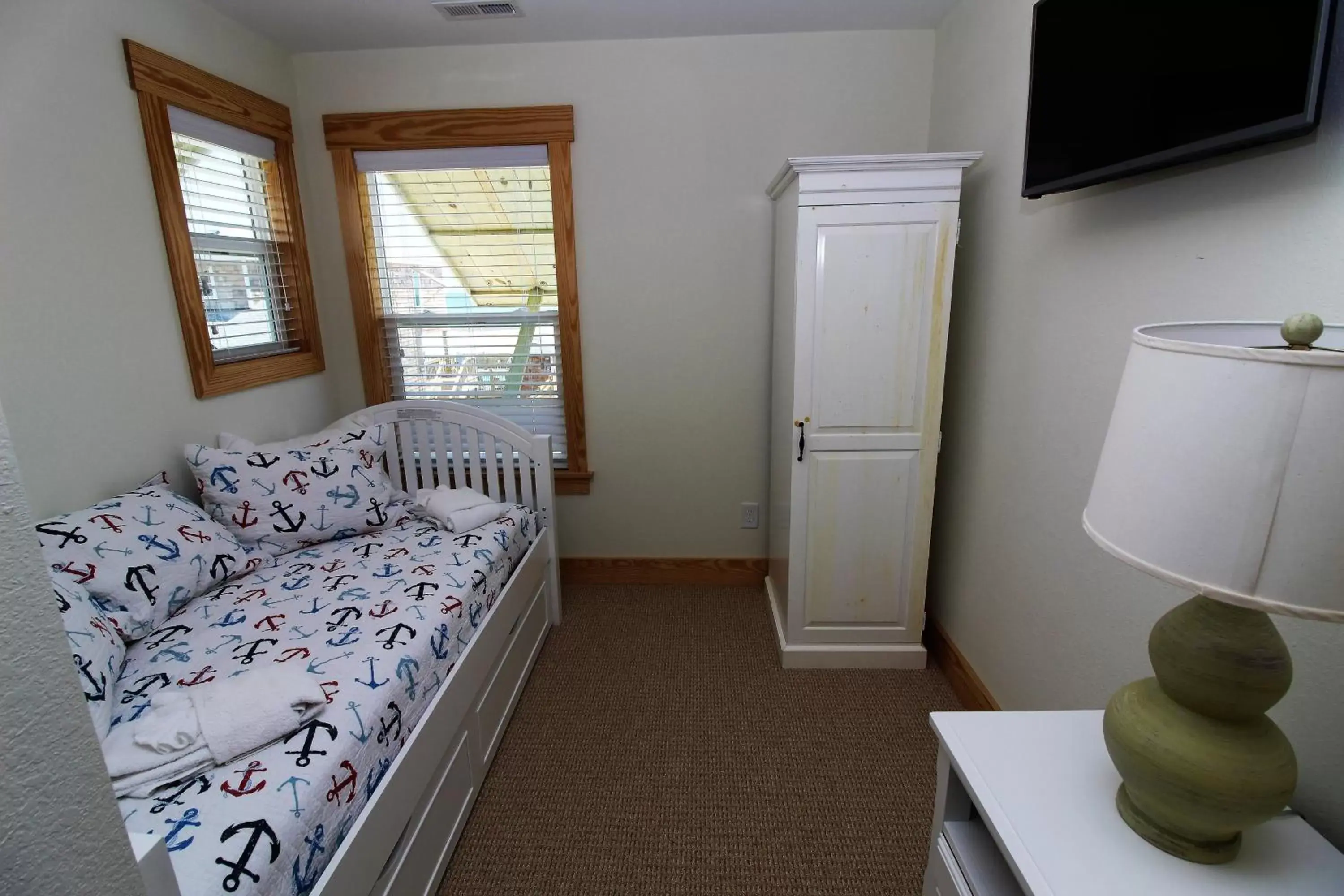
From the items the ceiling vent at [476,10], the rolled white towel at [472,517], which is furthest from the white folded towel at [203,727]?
the ceiling vent at [476,10]

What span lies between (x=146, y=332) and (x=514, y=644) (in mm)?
1528

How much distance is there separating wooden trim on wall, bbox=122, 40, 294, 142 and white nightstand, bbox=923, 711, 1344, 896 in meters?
2.77

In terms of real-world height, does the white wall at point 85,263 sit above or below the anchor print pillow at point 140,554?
above

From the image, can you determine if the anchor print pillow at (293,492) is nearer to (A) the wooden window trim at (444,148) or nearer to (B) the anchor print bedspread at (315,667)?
(B) the anchor print bedspread at (315,667)

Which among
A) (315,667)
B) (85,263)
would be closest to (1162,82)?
(315,667)

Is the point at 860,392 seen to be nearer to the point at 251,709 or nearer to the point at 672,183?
the point at 672,183

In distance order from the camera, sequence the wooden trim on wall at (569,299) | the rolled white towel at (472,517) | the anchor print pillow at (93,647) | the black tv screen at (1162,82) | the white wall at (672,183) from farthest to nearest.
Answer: the wooden trim on wall at (569,299) < the white wall at (672,183) < the rolled white towel at (472,517) < the anchor print pillow at (93,647) < the black tv screen at (1162,82)

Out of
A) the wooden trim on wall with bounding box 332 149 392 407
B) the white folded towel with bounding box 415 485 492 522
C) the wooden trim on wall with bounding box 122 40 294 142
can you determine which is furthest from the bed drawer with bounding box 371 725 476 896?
the wooden trim on wall with bounding box 122 40 294 142

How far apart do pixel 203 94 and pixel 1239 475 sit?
9.66ft

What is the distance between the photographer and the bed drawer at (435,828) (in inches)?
54.4

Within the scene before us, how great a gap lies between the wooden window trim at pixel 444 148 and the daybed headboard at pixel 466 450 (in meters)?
0.32

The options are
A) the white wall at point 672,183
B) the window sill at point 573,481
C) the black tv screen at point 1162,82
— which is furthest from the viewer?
the window sill at point 573,481

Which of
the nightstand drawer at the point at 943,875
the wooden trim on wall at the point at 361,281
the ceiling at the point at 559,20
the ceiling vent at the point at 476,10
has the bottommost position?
the nightstand drawer at the point at 943,875

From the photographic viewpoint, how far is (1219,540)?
653 millimetres
